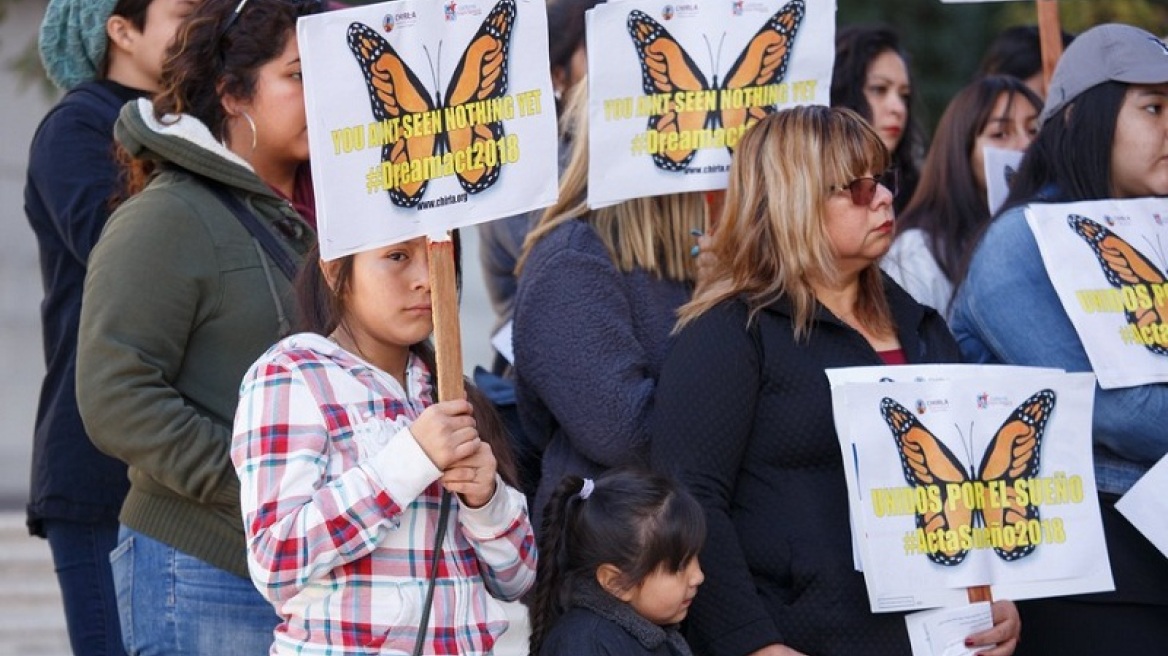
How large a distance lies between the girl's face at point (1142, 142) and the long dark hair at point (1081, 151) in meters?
0.02

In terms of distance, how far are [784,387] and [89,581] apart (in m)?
1.61

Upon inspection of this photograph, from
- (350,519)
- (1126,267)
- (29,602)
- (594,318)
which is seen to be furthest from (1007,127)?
(29,602)

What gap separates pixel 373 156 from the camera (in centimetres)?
332

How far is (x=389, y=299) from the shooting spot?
3.43 m

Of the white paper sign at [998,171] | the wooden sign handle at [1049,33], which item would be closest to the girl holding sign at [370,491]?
the white paper sign at [998,171]

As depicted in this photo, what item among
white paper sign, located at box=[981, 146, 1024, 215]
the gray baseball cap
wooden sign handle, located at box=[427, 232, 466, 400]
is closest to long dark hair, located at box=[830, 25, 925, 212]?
white paper sign, located at box=[981, 146, 1024, 215]

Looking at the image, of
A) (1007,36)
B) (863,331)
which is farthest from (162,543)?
(1007,36)

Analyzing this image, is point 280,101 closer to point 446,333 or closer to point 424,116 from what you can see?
point 424,116

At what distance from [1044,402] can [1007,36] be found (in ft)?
10.0

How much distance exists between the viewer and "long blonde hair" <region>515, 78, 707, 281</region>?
428 centimetres

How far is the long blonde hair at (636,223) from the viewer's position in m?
4.28

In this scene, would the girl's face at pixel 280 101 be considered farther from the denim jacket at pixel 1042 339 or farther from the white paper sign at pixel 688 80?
the denim jacket at pixel 1042 339

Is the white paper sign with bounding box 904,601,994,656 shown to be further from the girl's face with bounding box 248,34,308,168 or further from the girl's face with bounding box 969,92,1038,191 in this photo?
the girl's face with bounding box 969,92,1038,191

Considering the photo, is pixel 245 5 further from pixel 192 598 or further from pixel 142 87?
pixel 192 598
